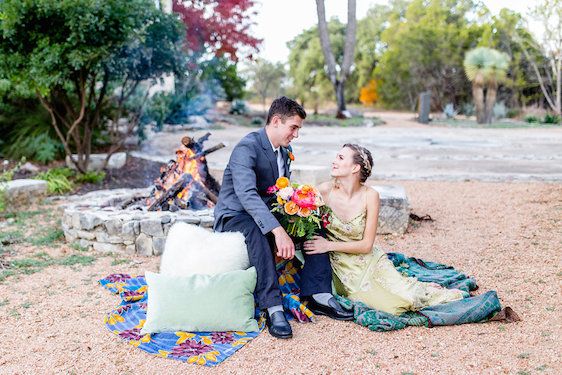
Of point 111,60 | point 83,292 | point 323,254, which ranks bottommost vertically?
point 83,292

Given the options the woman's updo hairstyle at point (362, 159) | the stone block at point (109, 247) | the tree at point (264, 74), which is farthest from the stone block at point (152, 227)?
the tree at point (264, 74)

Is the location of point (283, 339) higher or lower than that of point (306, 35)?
lower

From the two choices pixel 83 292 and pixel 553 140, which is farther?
pixel 553 140

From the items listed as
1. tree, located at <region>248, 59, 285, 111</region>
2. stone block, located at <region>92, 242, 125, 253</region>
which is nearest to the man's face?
stone block, located at <region>92, 242, 125, 253</region>

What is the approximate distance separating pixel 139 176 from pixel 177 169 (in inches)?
135

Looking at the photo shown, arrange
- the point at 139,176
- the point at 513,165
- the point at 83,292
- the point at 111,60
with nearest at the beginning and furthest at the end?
the point at 83,292, the point at 111,60, the point at 139,176, the point at 513,165

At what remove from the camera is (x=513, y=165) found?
30.9 ft

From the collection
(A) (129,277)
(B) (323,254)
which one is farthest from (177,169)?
(B) (323,254)

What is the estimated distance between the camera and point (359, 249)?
3635 millimetres

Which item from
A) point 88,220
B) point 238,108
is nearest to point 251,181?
point 88,220

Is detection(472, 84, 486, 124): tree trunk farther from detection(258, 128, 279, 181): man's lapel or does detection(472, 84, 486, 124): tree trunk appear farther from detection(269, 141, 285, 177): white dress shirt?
detection(258, 128, 279, 181): man's lapel

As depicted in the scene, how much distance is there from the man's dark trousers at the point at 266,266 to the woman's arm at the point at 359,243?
7 centimetres

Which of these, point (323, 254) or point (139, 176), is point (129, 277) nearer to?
point (323, 254)

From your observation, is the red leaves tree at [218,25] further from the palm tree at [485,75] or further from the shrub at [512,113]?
the shrub at [512,113]
